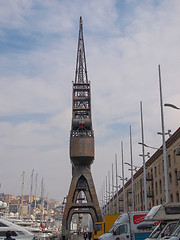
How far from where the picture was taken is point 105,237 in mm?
25312

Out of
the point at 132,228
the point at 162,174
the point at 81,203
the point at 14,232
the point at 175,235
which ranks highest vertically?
the point at 162,174

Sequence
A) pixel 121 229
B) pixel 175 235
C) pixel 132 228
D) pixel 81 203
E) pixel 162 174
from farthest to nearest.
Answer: pixel 81 203 → pixel 162 174 → pixel 121 229 → pixel 132 228 → pixel 175 235

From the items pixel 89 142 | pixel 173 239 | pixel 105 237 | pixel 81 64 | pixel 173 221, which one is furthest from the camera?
pixel 81 64

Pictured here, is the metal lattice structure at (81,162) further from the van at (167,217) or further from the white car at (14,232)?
the van at (167,217)

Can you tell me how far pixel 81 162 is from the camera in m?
65.8

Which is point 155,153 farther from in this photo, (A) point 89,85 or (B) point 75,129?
(A) point 89,85

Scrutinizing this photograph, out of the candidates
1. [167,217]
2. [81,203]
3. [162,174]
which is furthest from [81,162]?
[167,217]

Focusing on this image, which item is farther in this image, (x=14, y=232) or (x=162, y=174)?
(x=162, y=174)

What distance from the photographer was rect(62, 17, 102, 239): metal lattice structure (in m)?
63.7

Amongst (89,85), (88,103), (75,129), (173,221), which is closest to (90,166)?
(75,129)

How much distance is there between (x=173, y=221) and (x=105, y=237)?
38.6ft

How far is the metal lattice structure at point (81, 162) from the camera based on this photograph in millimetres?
63688

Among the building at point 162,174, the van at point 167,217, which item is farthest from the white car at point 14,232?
the van at point 167,217

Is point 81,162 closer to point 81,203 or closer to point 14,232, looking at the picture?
point 81,203
